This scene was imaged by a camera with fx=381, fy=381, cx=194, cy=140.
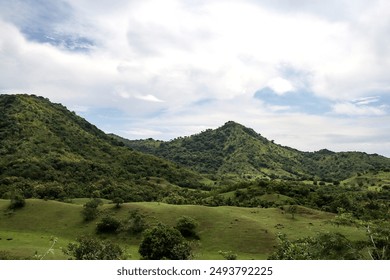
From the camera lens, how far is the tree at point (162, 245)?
245 ft

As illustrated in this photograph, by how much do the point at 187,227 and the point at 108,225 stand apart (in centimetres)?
2297

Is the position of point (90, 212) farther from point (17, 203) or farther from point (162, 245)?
point (162, 245)

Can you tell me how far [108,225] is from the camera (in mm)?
108375

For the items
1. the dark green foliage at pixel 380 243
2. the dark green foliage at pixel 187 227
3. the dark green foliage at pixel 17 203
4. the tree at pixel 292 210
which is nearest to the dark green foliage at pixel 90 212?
the dark green foliage at pixel 17 203

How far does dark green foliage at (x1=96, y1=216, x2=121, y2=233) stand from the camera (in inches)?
4264

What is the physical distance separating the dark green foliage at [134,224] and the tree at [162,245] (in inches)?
1009

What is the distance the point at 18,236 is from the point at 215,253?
2076 inches

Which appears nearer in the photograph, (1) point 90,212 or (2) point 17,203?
(1) point 90,212

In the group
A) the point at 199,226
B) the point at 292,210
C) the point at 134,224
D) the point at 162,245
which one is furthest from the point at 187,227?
the point at 292,210

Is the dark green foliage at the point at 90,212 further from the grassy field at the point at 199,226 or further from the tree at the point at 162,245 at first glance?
Result: the tree at the point at 162,245

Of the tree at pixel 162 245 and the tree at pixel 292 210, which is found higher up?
the tree at pixel 292 210

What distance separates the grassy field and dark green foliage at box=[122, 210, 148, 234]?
9.40 feet

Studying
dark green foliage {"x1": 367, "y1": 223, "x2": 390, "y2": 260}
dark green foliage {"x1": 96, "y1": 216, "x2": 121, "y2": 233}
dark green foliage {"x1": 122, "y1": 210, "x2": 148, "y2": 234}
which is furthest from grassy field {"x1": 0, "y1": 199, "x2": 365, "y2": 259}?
dark green foliage {"x1": 367, "y1": 223, "x2": 390, "y2": 260}
